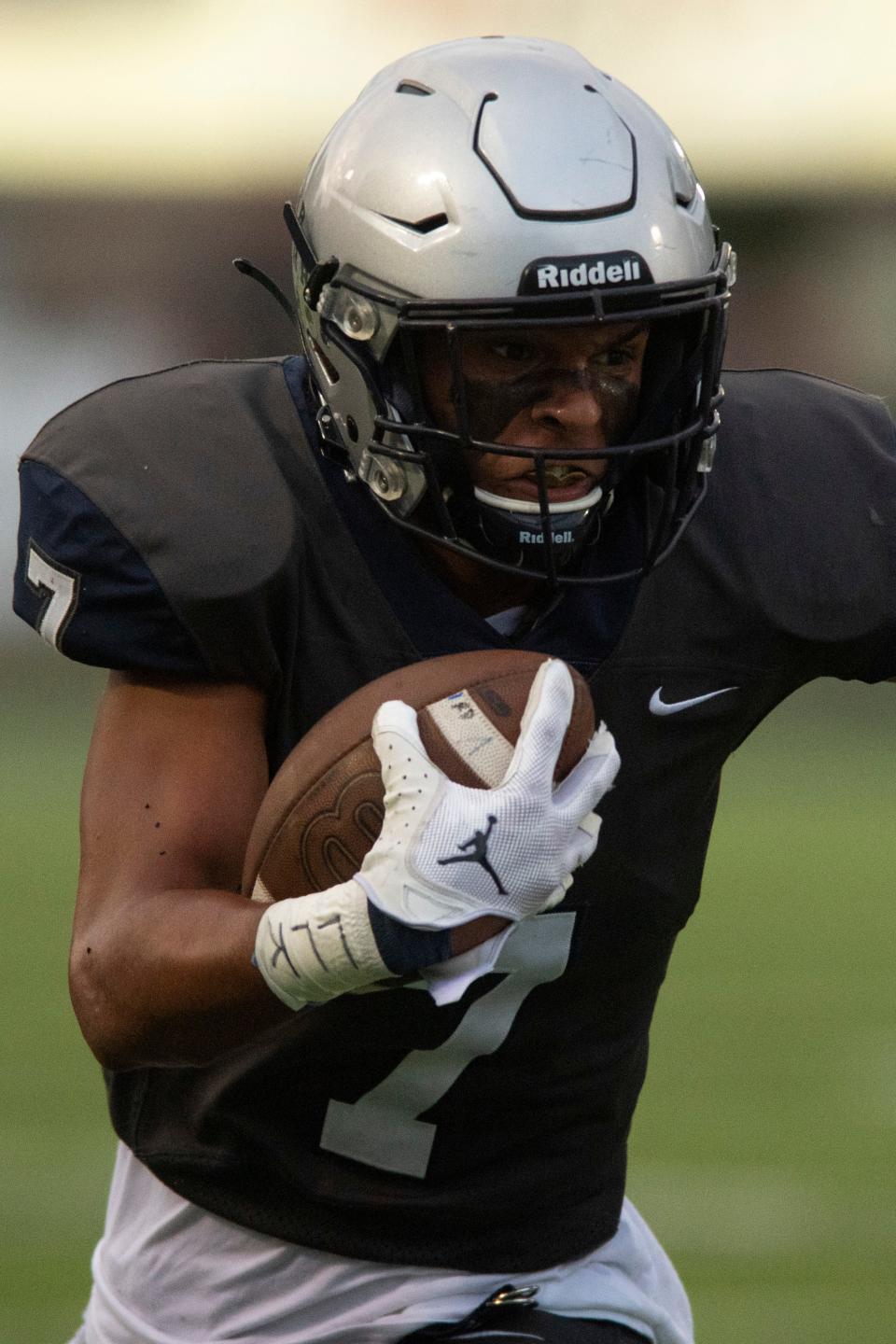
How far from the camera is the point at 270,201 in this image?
29.2 feet

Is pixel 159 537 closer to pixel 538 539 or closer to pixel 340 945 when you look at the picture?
pixel 538 539

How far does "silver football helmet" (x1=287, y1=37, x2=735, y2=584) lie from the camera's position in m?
1.65

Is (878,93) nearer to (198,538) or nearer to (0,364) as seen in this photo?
(0,364)

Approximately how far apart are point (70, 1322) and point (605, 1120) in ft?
3.90

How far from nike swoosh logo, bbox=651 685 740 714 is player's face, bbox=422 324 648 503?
0.71ft

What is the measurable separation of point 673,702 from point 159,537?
1.63 ft

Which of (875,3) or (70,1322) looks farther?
(875,3)

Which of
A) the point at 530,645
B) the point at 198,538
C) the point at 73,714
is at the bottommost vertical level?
the point at 73,714

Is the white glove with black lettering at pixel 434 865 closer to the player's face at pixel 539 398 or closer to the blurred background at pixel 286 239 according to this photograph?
the player's face at pixel 539 398

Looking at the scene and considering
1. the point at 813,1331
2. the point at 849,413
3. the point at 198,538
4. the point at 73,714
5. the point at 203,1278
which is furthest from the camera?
the point at 73,714

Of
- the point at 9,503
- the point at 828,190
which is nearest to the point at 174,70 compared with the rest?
the point at 9,503

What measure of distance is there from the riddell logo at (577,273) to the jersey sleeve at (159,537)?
29 cm

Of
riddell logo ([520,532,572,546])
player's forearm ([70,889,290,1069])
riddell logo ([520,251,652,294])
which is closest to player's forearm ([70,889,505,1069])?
player's forearm ([70,889,290,1069])

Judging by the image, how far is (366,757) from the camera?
4.86 feet
